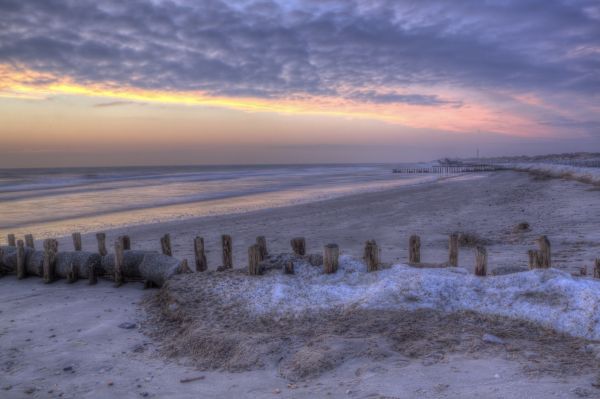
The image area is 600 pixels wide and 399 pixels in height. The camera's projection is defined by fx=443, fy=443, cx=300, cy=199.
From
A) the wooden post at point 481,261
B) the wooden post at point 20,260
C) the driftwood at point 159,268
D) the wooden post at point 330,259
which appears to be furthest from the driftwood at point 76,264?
the wooden post at point 481,261

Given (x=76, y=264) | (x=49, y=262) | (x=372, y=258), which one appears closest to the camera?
(x=372, y=258)

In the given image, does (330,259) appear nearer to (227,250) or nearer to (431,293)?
(431,293)

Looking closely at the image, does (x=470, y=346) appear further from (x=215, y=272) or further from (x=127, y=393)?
(x=215, y=272)

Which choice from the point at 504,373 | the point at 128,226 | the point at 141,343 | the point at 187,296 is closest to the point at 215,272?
the point at 187,296

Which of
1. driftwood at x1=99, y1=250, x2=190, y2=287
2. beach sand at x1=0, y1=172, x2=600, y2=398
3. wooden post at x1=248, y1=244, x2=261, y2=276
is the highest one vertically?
wooden post at x1=248, y1=244, x2=261, y2=276

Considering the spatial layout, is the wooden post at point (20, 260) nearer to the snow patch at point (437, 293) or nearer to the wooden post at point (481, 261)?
the snow patch at point (437, 293)

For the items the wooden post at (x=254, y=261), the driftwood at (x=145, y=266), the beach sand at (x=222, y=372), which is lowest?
the beach sand at (x=222, y=372)

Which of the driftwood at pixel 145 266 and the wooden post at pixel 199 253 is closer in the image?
the driftwood at pixel 145 266

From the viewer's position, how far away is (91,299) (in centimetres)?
924

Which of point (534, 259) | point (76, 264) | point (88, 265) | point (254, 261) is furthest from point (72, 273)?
point (534, 259)

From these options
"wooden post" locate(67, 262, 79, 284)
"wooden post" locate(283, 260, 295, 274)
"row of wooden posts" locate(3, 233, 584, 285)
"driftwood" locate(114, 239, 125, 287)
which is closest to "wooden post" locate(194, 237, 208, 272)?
"row of wooden posts" locate(3, 233, 584, 285)

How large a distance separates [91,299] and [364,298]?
18.9 ft

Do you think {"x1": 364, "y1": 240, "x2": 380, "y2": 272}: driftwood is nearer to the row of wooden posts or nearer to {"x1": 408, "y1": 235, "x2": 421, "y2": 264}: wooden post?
the row of wooden posts

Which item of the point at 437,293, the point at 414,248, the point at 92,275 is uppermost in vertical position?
the point at 414,248
